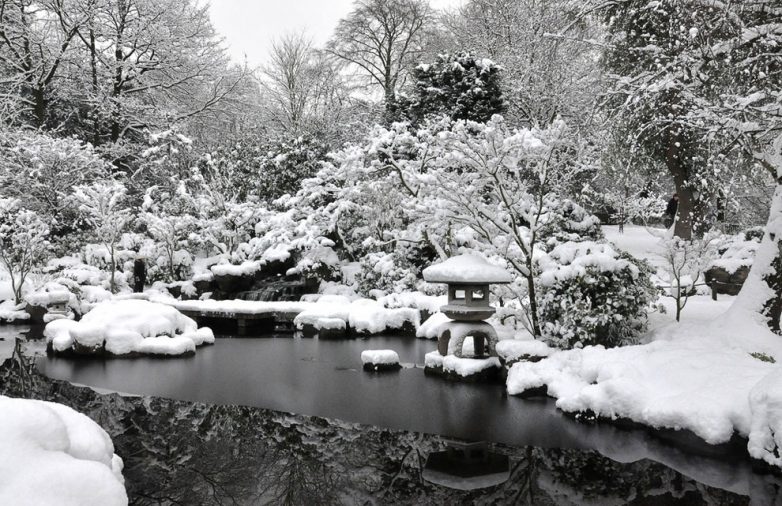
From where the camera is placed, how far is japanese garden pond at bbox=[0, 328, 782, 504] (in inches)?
195

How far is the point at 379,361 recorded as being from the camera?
951 cm

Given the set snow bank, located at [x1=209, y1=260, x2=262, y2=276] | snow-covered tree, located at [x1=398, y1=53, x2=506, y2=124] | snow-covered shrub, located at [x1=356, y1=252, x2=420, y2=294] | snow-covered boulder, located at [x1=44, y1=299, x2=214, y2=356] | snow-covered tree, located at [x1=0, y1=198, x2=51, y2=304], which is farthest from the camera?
snow-covered tree, located at [x1=398, y1=53, x2=506, y2=124]

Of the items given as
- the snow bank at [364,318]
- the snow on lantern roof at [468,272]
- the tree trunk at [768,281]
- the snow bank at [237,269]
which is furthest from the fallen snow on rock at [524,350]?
the snow bank at [237,269]

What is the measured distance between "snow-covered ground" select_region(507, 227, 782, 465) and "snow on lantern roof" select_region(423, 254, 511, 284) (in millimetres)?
1379

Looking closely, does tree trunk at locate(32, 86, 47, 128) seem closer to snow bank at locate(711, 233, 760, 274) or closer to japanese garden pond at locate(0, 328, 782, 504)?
japanese garden pond at locate(0, 328, 782, 504)

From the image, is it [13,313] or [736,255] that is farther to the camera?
[13,313]

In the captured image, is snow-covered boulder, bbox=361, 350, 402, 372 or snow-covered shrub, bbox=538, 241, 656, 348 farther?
snow-covered boulder, bbox=361, 350, 402, 372

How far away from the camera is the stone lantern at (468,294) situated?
878 cm

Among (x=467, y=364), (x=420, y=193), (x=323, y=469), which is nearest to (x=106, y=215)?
(x=420, y=193)

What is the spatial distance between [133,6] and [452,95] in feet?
44.7

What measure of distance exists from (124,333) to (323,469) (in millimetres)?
6999

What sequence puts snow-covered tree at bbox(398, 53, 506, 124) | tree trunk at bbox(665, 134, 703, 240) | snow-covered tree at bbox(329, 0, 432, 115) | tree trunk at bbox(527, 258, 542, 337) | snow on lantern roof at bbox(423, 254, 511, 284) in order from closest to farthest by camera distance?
snow on lantern roof at bbox(423, 254, 511, 284) < tree trunk at bbox(527, 258, 542, 337) < tree trunk at bbox(665, 134, 703, 240) < snow-covered tree at bbox(398, 53, 506, 124) < snow-covered tree at bbox(329, 0, 432, 115)

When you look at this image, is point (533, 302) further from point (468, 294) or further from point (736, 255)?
point (736, 255)

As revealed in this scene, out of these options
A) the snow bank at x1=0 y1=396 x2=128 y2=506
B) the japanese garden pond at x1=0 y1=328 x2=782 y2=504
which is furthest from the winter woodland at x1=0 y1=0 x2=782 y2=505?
the japanese garden pond at x1=0 y1=328 x2=782 y2=504
